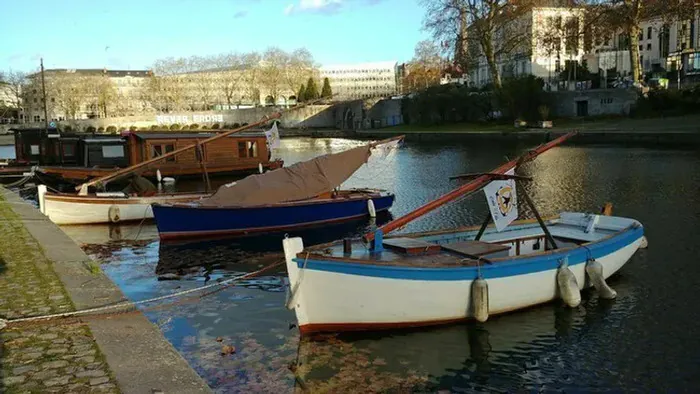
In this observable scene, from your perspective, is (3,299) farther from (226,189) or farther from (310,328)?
(226,189)

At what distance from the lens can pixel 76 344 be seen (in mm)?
8297

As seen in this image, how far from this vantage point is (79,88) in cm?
14762

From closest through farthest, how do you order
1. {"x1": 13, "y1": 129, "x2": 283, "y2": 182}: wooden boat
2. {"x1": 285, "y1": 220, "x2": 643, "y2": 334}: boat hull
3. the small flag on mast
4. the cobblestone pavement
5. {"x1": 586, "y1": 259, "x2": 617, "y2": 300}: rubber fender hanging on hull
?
the cobblestone pavement → {"x1": 285, "y1": 220, "x2": 643, "y2": 334}: boat hull → {"x1": 586, "y1": 259, "x2": 617, "y2": 300}: rubber fender hanging on hull → the small flag on mast → {"x1": 13, "y1": 129, "x2": 283, "y2": 182}: wooden boat

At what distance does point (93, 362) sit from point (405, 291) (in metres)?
5.09

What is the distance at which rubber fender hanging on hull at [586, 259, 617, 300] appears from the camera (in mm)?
12711

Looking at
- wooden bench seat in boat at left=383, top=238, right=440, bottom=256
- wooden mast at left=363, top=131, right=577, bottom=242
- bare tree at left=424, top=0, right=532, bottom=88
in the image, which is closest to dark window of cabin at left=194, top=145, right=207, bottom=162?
Answer: wooden bench seat in boat at left=383, top=238, right=440, bottom=256

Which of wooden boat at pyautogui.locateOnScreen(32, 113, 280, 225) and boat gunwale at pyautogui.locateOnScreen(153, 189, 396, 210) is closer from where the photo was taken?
boat gunwale at pyautogui.locateOnScreen(153, 189, 396, 210)

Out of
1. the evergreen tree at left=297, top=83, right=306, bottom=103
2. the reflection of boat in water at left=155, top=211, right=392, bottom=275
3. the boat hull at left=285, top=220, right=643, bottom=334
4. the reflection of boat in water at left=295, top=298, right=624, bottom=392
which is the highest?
the evergreen tree at left=297, top=83, right=306, bottom=103

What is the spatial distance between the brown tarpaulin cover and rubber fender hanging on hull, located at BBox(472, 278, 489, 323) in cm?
1140

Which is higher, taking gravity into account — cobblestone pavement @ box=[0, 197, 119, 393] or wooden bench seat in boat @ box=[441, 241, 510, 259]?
wooden bench seat in boat @ box=[441, 241, 510, 259]

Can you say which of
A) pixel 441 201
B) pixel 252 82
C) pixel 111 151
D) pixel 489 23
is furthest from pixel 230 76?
pixel 441 201

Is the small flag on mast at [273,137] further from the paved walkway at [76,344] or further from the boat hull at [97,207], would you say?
the paved walkway at [76,344]

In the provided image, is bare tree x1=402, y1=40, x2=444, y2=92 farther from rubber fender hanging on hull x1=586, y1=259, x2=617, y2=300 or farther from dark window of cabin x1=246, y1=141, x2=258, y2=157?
rubber fender hanging on hull x1=586, y1=259, x2=617, y2=300

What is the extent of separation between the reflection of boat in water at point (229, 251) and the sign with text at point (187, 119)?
11698 centimetres
